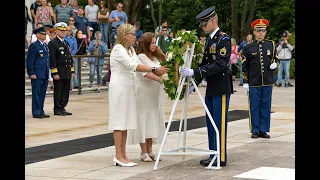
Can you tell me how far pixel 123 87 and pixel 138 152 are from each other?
1.72 meters

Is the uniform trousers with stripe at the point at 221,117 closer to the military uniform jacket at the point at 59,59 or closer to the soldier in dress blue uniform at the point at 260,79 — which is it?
the soldier in dress blue uniform at the point at 260,79

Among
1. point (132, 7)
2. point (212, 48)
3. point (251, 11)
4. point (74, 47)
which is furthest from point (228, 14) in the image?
point (212, 48)

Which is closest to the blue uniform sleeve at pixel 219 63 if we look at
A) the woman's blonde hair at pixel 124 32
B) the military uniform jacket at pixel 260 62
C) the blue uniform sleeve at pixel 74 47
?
the woman's blonde hair at pixel 124 32

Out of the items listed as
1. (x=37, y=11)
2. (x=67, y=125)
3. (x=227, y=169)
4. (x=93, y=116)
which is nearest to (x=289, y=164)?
(x=227, y=169)

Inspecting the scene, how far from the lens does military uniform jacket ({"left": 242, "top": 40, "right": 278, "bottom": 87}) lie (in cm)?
1102

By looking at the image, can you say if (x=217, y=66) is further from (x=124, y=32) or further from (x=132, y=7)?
(x=132, y=7)

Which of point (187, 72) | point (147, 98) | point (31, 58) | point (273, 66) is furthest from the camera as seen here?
point (31, 58)

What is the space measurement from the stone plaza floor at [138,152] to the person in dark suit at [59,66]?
1.24ft

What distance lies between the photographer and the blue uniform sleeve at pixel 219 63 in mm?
7961

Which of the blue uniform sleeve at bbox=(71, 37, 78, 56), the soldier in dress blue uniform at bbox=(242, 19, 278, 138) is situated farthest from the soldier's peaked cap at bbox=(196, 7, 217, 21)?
the blue uniform sleeve at bbox=(71, 37, 78, 56)

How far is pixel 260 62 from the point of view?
1105 cm
